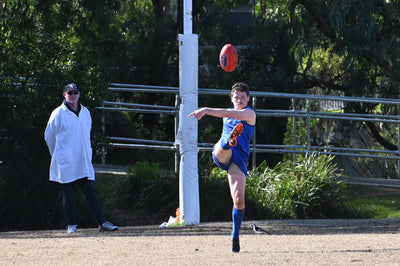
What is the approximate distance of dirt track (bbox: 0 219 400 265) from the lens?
284 inches

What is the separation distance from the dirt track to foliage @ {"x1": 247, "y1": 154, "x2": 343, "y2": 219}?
6.67 ft

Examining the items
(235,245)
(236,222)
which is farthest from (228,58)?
(235,245)

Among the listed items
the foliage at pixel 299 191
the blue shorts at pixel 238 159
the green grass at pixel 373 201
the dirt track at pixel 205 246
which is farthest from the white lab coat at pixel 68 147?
the green grass at pixel 373 201

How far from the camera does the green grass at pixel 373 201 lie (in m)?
12.8

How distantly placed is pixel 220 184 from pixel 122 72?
A: 5.18 m

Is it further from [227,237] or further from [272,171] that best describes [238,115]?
[272,171]

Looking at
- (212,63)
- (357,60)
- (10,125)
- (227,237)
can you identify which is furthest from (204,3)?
(227,237)

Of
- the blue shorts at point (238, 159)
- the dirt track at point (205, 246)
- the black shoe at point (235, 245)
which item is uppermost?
the blue shorts at point (238, 159)

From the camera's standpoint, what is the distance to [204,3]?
18.2 meters

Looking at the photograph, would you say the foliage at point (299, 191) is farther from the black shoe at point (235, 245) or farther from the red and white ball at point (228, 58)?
the black shoe at point (235, 245)

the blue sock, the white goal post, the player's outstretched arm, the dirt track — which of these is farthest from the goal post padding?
the player's outstretched arm

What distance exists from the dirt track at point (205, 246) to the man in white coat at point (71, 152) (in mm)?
300

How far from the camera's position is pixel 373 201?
1316cm

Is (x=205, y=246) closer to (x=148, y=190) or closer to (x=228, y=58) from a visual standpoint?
(x=228, y=58)
